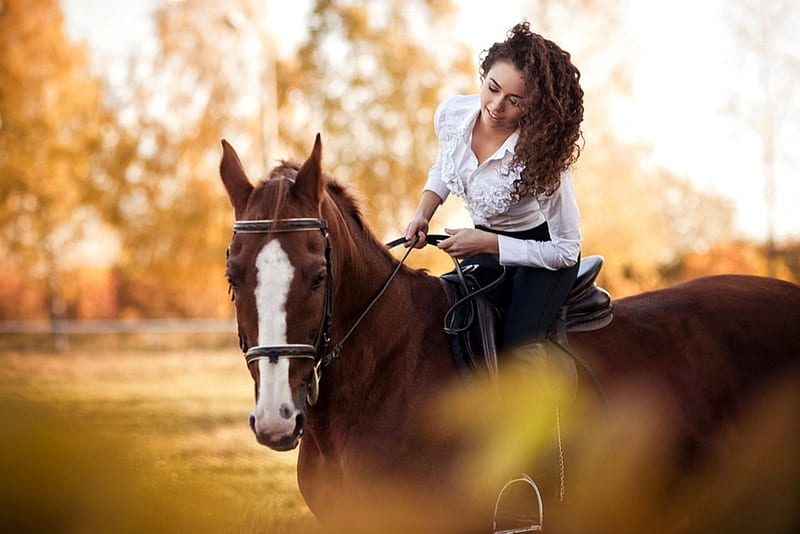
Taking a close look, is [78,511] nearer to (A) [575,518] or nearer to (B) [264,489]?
(A) [575,518]

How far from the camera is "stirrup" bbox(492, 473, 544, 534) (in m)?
3.81

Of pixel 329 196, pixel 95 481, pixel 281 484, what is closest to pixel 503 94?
pixel 329 196

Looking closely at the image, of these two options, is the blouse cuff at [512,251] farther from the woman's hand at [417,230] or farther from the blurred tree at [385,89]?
the blurred tree at [385,89]

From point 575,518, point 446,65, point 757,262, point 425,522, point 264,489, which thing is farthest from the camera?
point 757,262

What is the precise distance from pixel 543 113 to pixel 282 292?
4.94ft

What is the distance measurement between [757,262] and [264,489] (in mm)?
13351

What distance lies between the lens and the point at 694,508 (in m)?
4.65

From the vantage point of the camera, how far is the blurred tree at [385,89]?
14.9m

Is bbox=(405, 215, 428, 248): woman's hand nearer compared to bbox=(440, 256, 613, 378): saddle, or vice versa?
bbox=(440, 256, 613, 378): saddle

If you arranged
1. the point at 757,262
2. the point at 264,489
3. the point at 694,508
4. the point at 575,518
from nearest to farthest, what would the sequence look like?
the point at 575,518 < the point at 694,508 < the point at 264,489 < the point at 757,262

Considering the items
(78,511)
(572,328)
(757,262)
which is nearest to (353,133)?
(757,262)

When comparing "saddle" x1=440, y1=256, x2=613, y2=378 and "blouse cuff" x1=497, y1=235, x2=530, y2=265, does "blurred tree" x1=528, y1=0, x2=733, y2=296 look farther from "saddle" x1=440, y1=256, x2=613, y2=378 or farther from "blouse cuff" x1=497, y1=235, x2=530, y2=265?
"blouse cuff" x1=497, y1=235, x2=530, y2=265

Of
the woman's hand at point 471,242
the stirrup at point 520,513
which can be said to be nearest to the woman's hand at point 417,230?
the woman's hand at point 471,242

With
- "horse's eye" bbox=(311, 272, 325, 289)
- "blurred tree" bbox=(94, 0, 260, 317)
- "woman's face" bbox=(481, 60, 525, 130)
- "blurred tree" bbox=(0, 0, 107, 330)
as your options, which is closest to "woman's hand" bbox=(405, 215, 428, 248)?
"woman's face" bbox=(481, 60, 525, 130)
